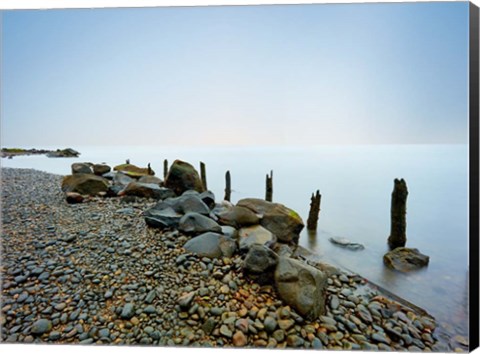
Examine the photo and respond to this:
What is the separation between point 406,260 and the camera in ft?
13.4

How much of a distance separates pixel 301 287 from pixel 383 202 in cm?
747

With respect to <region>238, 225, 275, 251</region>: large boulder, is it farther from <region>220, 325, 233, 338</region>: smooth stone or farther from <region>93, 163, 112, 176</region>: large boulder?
<region>93, 163, 112, 176</region>: large boulder

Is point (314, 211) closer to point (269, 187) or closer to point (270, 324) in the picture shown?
point (269, 187)

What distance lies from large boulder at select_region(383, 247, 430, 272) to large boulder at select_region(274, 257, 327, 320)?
2659 mm

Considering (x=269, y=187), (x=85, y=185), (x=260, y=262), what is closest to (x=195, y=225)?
(x=260, y=262)

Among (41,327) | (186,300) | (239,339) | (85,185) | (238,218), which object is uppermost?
(85,185)

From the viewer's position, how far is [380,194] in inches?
342

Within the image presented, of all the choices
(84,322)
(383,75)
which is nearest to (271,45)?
(383,75)

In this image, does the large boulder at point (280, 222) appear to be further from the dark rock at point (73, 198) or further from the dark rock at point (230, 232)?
the dark rock at point (73, 198)

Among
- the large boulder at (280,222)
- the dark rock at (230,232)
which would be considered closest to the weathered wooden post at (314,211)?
the large boulder at (280,222)

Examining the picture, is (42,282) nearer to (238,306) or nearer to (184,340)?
(184,340)

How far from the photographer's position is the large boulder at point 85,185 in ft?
13.9

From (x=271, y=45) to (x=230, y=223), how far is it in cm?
228

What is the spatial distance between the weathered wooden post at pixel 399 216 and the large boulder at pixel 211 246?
4.06 m
